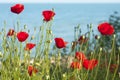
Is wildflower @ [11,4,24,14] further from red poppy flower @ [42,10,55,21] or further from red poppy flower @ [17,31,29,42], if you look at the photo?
red poppy flower @ [17,31,29,42]

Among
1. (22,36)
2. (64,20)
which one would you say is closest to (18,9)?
(22,36)

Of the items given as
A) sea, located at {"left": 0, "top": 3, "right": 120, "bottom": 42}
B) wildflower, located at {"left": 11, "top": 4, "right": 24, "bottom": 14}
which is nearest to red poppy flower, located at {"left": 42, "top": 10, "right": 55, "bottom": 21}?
sea, located at {"left": 0, "top": 3, "right": 120, "bottom": 42}

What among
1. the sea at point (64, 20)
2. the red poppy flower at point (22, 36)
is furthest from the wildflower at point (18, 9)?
the red poppy flower at point (22, 36)

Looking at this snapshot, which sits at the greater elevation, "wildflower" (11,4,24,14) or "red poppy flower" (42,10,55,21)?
"wildflower" (11,4,24,14)

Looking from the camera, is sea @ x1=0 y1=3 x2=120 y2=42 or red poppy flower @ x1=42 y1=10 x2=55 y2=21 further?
sea @ x1=0 y1=3 x2=120 y2=42

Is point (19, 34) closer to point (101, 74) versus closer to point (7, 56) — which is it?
point (7, 56)

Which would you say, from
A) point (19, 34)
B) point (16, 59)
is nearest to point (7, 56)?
point (16, 59)

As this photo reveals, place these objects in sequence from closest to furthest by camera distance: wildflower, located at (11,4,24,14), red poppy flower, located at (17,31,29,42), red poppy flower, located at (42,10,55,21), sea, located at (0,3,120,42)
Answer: red poppy flower, located at (17,31,29,42), red poppy flower, located at (42,10,55,21), wildflower, located at (11,4,24,14), sea, located at (0,3,120,42)

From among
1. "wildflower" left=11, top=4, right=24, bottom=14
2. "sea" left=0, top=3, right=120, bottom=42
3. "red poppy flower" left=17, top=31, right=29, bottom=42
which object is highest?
"wildflower" left=11, top=4, right=24, bottom=14

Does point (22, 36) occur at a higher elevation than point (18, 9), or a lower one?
lower

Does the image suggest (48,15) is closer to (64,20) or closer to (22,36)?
(22,36)

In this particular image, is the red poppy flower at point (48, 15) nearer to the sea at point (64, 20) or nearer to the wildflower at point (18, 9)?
the sea at point (64, 20)

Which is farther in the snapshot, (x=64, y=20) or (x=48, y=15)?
(x=64, y=20)

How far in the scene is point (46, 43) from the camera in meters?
4.22
